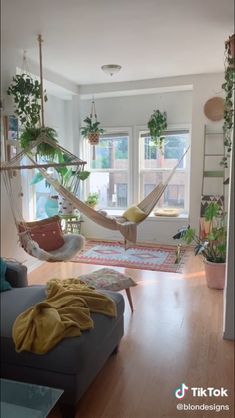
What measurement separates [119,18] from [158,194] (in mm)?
1943

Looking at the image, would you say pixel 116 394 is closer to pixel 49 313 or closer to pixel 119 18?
pixel 49 313


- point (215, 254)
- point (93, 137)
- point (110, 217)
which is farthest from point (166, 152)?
point (215, 254)

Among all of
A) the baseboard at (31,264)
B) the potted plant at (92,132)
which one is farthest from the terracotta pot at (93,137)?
the baseboard at (31,264)

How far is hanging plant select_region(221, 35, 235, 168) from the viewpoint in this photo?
2.18m

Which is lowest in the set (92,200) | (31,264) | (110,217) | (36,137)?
(31,264)

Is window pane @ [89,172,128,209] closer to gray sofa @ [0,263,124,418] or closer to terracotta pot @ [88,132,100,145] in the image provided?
terracotta pot @ [88,132,100,145]

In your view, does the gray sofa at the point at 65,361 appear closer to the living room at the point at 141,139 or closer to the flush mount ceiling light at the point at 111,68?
the living room at the point at 141,139

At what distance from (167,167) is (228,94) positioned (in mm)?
1743

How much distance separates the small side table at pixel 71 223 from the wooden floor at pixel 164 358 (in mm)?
1544

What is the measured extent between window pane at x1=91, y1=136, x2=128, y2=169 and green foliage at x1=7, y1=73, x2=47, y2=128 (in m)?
1.60

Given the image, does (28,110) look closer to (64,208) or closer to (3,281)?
(64,208)

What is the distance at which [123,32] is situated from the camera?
2.58 m

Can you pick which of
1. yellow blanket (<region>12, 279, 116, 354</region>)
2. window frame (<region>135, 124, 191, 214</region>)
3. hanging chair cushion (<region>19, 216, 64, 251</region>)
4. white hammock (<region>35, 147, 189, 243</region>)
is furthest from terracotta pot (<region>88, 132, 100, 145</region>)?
yellow blanket (<region>12, 279, 116, 354</region>)

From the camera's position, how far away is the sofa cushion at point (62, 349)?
144cm
